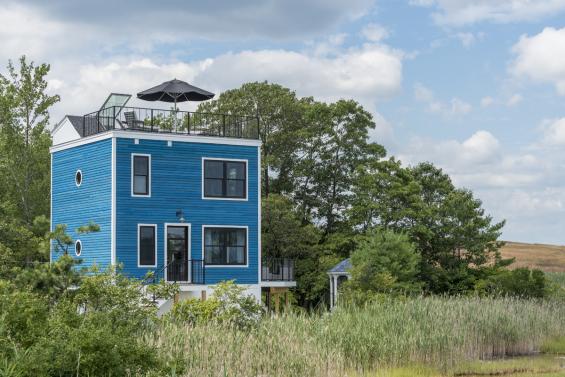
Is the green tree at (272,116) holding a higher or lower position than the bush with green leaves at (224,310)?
higher

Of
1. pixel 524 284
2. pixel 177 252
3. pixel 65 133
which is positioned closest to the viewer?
pixel 524 284

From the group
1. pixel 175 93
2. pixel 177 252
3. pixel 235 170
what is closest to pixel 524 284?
pixel 235 170

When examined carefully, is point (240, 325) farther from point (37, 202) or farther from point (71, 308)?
point (37, 202)

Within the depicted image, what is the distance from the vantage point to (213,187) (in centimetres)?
3394

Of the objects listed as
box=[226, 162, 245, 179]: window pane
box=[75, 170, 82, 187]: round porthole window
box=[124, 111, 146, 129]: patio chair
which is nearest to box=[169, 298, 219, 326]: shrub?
box=[226, 162, 245, 179]: window pane

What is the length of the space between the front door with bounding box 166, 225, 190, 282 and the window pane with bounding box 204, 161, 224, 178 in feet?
6.90

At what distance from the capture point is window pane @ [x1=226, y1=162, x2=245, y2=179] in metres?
34.2

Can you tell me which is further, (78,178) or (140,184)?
(78,178)

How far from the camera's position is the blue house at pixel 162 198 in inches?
1260

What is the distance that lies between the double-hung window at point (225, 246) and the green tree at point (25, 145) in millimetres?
11701

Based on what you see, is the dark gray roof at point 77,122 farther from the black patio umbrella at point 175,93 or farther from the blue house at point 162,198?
the black patio umbrella at point 175,93

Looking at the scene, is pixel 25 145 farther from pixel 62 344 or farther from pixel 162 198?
pixel 62 344

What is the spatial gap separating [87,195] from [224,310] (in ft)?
41.9

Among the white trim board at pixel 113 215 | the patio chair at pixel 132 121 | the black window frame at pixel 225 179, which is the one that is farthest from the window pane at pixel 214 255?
the patio chair at pixel 132 121
